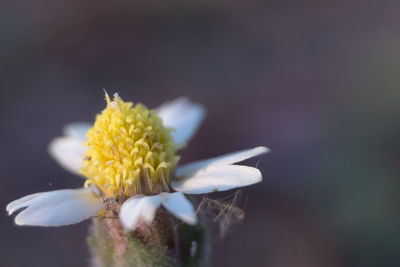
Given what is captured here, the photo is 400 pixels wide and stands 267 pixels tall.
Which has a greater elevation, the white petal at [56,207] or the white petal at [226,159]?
the white petal at [226,159]

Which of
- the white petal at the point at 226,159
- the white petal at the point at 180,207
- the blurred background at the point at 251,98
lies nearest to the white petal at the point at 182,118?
the white petal at the point at 226,159

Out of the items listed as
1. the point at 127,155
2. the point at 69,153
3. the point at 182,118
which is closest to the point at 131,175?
the point at 127,155

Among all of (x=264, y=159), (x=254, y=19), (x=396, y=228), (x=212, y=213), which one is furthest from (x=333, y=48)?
(x=212, y=213)

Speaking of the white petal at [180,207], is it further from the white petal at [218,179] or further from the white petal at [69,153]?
the white petal at [69,153]

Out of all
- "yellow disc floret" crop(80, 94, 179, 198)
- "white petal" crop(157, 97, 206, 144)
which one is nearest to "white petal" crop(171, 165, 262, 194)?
"yellow disc floret" crop(80, 94, 179, 198)

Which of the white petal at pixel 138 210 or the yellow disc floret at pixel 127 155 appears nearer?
the white petal at pixel 138 210

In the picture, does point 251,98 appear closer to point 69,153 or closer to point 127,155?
point 69,153

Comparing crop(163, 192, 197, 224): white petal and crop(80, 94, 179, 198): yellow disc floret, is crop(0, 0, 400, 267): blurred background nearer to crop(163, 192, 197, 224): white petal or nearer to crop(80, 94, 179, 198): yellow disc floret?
crop(80, 94, 179, 198): yellow disc floret
